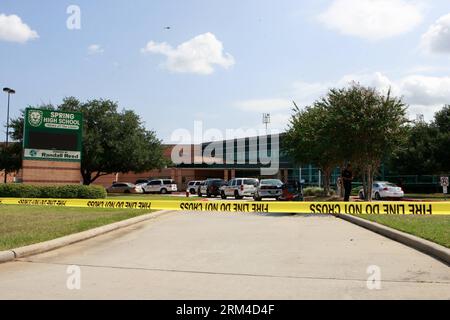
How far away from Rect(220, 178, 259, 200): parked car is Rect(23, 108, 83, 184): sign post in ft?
36.3

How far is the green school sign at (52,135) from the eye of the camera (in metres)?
30.2

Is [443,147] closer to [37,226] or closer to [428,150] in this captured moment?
[428,150]

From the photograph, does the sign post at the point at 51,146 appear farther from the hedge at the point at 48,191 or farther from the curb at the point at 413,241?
the curb at the point at 413,241

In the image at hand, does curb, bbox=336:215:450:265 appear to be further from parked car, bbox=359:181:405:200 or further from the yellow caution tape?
parked car, bbox=359:181:405:200

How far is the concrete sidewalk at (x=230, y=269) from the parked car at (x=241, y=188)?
23234 mm

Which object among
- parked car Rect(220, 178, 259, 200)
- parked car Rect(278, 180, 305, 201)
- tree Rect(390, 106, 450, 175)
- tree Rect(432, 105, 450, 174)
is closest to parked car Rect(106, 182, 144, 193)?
parked car Rect(220, 178, 259, 200)

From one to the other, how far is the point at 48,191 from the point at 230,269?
Answer: 2368 cm

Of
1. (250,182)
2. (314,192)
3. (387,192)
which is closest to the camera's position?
(387,192)

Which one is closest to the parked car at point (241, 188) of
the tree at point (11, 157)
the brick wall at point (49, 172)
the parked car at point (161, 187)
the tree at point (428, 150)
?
the brick wall at point (49, 172)

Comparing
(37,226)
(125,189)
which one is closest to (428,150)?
(125,189)

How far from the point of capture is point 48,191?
95.7 feet
